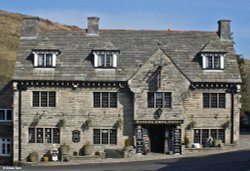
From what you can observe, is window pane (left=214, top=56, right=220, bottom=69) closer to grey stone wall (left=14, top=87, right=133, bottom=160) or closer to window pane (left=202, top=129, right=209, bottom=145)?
window pane (left=202, top=129, right=209, bottom=145)

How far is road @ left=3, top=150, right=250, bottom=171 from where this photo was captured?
3669 centimetres

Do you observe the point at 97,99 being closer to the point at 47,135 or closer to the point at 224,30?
the point at 47,135

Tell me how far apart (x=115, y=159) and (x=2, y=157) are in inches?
423

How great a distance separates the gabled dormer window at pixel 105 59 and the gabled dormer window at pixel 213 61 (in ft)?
25.4

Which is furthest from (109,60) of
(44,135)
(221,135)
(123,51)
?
(221,135)

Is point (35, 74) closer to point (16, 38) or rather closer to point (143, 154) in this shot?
point (143, 154)

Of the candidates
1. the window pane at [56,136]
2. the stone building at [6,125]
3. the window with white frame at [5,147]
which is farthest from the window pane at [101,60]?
the window with white frame at [5,147]

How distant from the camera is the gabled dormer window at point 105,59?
155ft

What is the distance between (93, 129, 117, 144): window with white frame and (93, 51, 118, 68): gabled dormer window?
5.61 m

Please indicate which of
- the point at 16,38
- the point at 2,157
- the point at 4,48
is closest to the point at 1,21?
the point at 16,38

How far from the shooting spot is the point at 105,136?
46531mm

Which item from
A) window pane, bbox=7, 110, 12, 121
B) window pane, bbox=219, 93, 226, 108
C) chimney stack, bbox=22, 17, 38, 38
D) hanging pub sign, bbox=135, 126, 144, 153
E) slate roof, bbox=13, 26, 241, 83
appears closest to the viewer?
hanging pub sign, bbox=135, 126, 144, 153

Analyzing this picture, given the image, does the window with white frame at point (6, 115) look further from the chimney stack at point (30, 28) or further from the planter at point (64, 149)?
the chimney stack at point (30, 28)

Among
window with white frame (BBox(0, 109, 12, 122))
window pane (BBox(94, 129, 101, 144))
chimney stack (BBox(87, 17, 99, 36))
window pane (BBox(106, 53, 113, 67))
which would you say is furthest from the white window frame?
chimney stack (BBox(87, 17, 99, 36))
